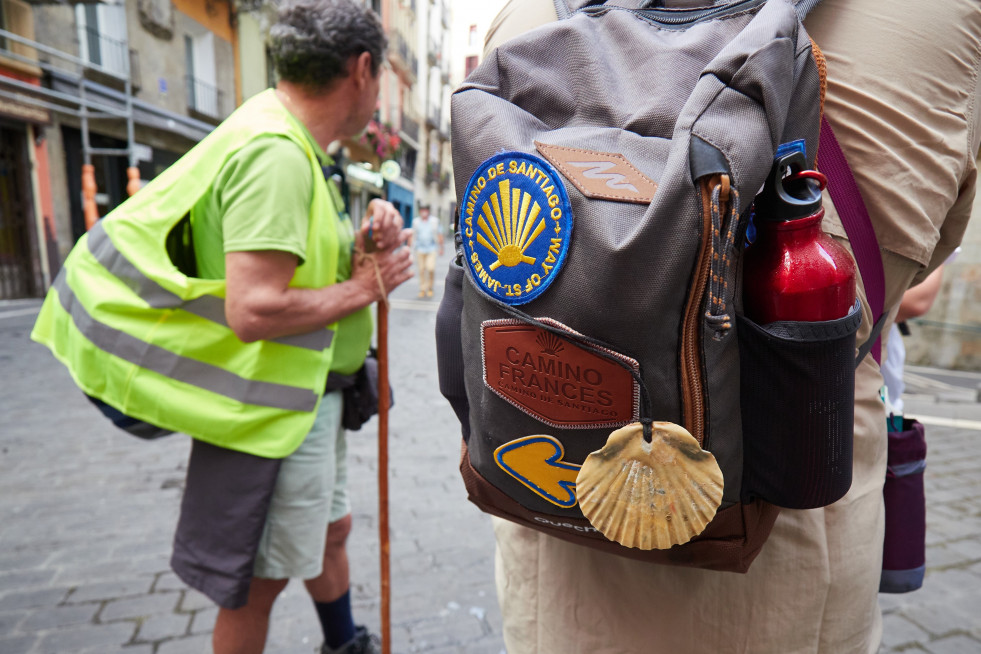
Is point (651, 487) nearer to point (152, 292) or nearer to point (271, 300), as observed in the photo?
point (271, 300)

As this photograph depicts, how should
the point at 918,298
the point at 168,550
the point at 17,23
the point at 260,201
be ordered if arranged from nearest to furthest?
the point at 260,201, the point at 918,298, the point at 168,550, the point at 17,23

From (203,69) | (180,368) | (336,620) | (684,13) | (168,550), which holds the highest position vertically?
(203,69)

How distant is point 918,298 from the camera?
74.0 inches

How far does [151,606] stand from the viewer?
247 cm

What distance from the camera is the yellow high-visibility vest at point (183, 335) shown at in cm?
157

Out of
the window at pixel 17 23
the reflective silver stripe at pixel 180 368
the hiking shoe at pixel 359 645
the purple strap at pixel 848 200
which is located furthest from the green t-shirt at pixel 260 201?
the window at pixel 17 23


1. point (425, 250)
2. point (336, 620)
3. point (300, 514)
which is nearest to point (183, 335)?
point (300, 514)

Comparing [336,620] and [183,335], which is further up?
[183,335]

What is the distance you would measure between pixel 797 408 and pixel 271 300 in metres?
1.20

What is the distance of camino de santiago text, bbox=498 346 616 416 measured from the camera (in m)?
0.75

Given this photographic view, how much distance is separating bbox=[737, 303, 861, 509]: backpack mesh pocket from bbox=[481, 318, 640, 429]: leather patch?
0.54ft

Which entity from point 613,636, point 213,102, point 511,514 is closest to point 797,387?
point 511,514

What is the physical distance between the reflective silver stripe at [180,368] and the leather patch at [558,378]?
1.00 metres

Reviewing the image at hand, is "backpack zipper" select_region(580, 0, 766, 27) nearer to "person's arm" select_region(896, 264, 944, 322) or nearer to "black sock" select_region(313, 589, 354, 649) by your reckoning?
"person's arm" select_region(896, 264, 944, 322)
